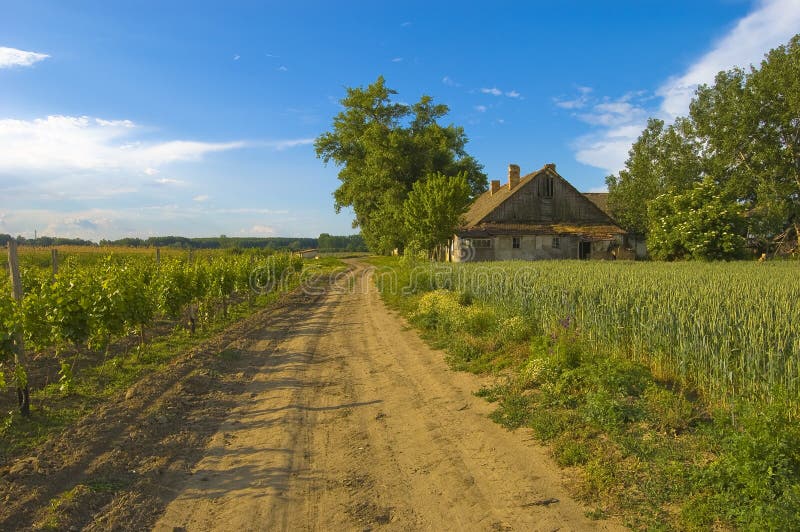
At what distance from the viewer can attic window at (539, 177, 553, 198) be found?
35.4 meters

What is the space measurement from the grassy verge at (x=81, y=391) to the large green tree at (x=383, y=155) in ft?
79.0

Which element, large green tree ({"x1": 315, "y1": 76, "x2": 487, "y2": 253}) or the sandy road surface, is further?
large green tree ({"x1": 315, "y1": 76, "x2": 487, "y2": 253})

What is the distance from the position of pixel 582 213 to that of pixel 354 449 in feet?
110

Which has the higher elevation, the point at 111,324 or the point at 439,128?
the point at 439,128

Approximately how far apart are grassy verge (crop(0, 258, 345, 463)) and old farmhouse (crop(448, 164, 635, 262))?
23.2 metres

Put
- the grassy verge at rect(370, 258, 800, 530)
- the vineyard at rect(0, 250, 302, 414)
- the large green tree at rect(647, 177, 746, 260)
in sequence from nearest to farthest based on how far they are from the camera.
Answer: the grassy verge at rect(370, 258, 800, 530), the vineyard at rect(0, 250, 302, 414), the large green tree at rect(647, 177, 746, 260)

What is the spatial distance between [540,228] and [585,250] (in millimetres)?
3756

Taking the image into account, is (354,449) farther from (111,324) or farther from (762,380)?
(111,324)

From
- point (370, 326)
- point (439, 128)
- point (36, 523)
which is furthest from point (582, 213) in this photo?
point (36, 523)

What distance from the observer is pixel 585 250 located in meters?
33.9

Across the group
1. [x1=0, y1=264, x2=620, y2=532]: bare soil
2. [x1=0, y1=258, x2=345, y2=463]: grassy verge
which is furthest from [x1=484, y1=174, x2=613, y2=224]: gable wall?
[x1=0, y1=264, x2=620, y2=532]: bare soil

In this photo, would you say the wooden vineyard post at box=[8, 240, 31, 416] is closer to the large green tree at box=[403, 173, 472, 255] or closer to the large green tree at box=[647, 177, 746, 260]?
the large green tree at box=[403, 173, 472, 255]

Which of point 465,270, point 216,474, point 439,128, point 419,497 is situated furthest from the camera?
point 439,128

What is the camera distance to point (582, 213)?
3547 cm
